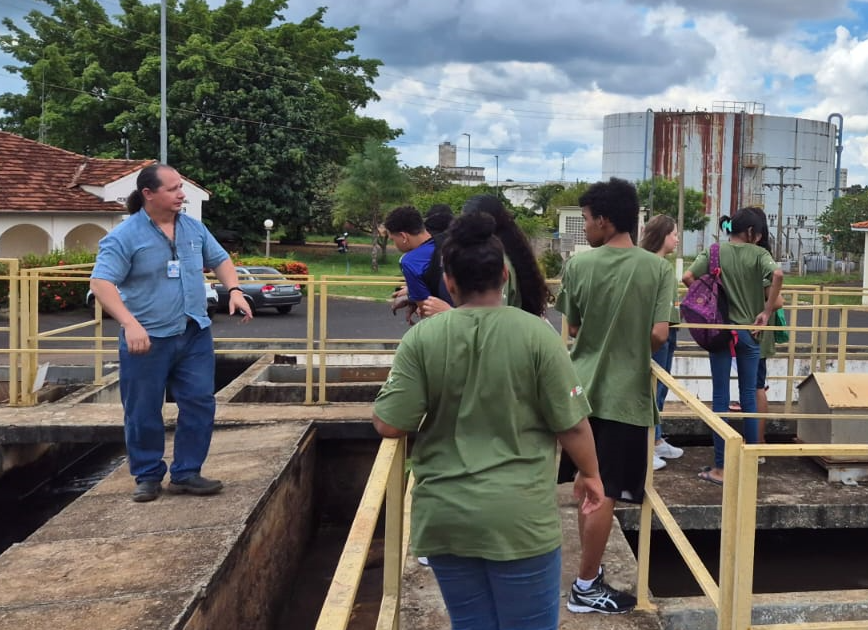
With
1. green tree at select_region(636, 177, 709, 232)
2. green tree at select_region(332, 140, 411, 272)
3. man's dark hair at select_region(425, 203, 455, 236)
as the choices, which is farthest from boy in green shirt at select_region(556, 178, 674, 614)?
green tree at select_region(636, 177, 709, 232)

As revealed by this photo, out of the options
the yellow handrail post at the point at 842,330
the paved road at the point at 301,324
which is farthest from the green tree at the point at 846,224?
the yellow handrail post at the point at 842,330

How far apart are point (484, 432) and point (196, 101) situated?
1410 inches

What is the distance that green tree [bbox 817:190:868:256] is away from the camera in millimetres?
38375

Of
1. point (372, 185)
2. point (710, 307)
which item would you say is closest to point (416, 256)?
point (710, 307)

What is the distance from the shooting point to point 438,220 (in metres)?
4.18

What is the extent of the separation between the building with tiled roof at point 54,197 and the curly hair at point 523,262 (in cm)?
2149

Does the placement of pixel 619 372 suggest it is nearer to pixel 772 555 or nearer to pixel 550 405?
pixel 550 405

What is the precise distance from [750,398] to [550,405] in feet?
10.8

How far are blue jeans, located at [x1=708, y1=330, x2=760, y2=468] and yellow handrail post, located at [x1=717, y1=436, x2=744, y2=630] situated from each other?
8.32 ft

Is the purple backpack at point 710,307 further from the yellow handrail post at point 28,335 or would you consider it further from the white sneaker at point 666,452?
the yellow handrail post at point 28,335

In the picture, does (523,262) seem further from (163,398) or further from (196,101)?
(196,101)

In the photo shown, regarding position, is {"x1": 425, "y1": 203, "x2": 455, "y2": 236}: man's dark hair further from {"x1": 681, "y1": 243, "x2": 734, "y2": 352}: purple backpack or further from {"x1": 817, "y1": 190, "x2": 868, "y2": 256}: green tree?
{"x1": 817, "y1": 190, "x2": 868, "y2": 256}: green tree

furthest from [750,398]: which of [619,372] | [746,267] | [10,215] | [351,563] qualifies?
[10,215]

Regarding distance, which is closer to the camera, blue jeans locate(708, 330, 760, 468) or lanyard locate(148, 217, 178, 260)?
lanyard locate(148, 217, 178, 260)
